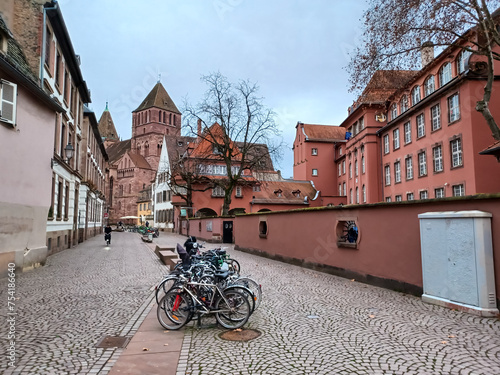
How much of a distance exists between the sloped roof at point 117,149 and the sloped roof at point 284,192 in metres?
63.6

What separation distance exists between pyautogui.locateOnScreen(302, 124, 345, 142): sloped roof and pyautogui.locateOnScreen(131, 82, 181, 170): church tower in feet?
147

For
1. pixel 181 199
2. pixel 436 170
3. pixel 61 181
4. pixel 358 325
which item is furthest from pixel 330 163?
pixel 358 325

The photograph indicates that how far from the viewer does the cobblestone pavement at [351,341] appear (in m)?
4.42

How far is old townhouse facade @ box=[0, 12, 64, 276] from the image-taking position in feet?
37.0

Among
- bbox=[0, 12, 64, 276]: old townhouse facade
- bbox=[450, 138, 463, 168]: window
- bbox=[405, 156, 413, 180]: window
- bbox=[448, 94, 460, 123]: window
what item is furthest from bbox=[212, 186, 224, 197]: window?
bbox=[0, 12, 64, 276]: old townhouse facade

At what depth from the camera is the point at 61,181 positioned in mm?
19656

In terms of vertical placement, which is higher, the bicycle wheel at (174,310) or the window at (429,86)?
the window at (429,86)

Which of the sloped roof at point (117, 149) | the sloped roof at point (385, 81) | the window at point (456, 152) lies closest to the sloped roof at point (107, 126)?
the sloped roof at point (117, 149)

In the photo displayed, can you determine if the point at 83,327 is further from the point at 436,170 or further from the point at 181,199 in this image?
the point at 181,199

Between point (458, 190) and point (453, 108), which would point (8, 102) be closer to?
point (458, 190)

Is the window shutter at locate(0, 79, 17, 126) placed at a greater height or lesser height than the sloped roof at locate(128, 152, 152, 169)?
lesser

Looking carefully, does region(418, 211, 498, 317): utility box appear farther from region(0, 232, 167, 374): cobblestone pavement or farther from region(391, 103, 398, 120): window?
region(391, 103, 398, 120): window

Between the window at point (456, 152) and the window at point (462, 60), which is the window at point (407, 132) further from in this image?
the window at point (462, 60)

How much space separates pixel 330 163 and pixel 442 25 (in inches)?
1729
